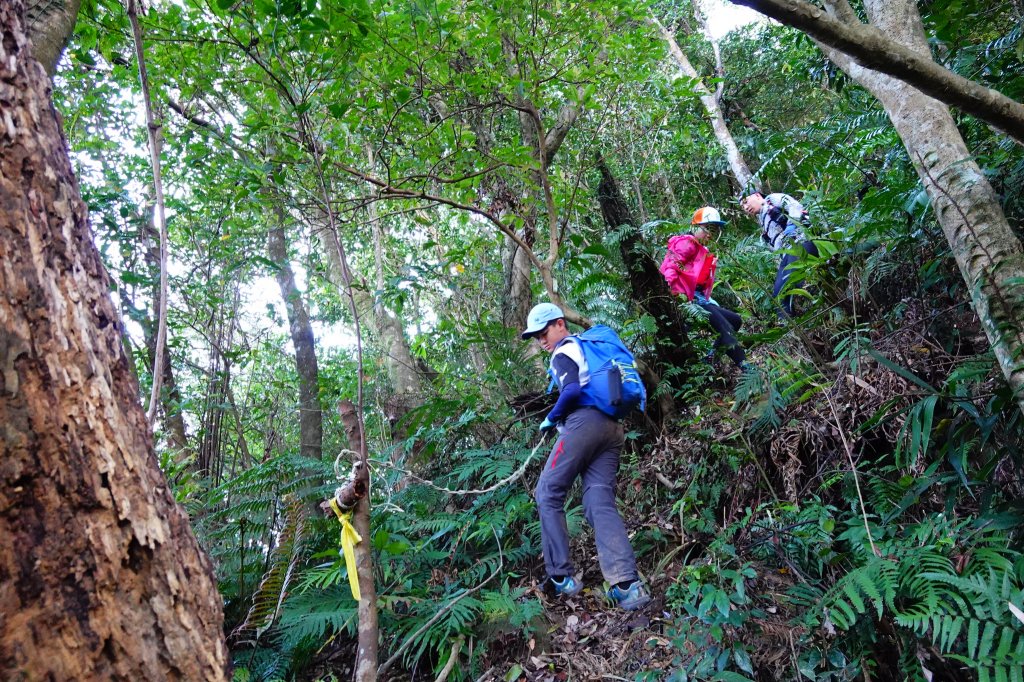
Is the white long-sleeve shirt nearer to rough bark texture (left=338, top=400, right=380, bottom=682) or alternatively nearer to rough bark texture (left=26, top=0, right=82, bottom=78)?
rough bark texture (left=338, top=400, right=380, bottom=682)

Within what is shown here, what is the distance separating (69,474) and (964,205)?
140 inches

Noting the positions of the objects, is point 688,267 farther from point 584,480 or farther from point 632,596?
point 632,596

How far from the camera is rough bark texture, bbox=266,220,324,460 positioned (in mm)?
7227

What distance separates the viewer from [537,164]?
5293 mm

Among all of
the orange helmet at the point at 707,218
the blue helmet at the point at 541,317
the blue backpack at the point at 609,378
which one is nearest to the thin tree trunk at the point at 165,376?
the blue helmet at the point at 541,317

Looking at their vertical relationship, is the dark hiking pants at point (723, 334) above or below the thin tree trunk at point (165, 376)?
below

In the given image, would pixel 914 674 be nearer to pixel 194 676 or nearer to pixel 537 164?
pixel 194 676

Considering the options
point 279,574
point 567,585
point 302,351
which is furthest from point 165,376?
point 567,585

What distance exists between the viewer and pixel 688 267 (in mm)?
5758

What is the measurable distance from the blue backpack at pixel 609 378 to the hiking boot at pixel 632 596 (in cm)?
115

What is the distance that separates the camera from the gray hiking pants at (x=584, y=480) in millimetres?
4066

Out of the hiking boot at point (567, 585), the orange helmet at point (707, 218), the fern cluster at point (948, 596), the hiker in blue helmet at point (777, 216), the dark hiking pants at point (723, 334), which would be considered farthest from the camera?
the orange helmet at point (707, 218)

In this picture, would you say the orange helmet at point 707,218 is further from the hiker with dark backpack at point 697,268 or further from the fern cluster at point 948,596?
the fern cluster at point 948,596

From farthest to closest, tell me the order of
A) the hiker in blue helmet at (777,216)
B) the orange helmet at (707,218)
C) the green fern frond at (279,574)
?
the orange helmet at (707,218), the hiker in blue helmet at (777,216), the green fern frond at (279,574)
